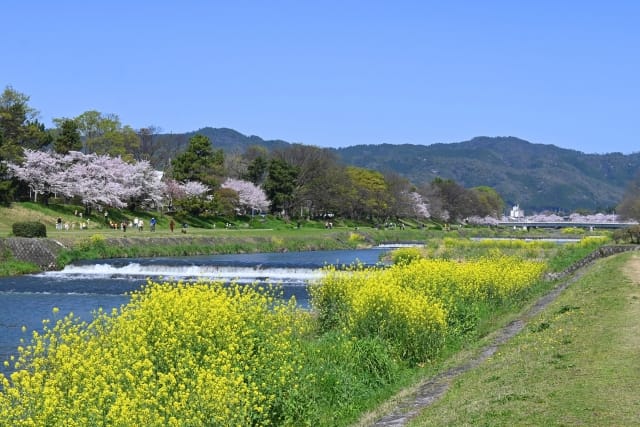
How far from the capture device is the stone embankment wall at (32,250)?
43781 millimetres

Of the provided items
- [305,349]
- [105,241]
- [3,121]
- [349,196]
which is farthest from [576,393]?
[349,196]

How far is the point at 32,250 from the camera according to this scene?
44.5m

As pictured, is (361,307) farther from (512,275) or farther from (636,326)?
(512,275)

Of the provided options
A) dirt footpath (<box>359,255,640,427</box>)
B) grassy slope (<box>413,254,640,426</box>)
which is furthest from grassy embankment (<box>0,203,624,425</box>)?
grassy slope (<box>413,254,640,426</box>)

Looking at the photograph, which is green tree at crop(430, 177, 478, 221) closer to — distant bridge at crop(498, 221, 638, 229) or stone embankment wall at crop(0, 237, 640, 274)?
distant bridge at crop(498, 221, 638, 229)

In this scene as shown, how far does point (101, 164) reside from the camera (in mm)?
77125

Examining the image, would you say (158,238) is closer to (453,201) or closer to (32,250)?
(32,250)

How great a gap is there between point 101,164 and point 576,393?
239 feet

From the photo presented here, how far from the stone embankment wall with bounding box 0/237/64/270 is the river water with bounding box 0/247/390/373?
156cm

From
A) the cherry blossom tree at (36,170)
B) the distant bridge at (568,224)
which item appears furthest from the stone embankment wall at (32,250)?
the distant bridge at (568,224)

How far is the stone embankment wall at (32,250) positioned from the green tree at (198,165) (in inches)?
1480

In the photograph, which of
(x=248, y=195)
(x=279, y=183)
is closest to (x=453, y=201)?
(x=279, y=183)

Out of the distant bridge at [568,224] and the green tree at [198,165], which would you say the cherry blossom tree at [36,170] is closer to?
the green tree at [198,165]

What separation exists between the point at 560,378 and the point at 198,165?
245 ft
